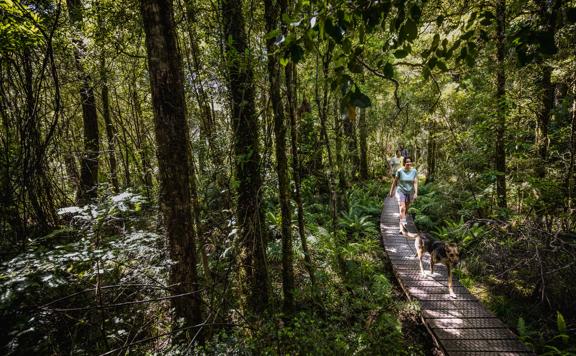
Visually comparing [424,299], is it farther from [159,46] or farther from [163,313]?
[159,46]

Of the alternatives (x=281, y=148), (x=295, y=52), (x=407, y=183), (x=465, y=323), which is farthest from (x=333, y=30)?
(x=407, y=183)

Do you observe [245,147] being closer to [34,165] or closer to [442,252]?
[34,165]

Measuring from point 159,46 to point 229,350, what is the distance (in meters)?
3.84

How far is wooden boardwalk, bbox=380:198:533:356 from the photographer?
466cm

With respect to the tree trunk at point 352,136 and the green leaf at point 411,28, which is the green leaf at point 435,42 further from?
the tree trunk at point 352,136

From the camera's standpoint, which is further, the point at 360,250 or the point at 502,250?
the point at 360,250

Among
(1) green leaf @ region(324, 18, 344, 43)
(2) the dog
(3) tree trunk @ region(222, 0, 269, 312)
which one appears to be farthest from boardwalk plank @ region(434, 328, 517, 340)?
(1) green leaf @ region(324, 18, 344, 43)

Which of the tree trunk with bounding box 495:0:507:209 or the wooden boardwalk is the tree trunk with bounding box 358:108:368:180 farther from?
the wooden boardwalk

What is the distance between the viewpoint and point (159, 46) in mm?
3295

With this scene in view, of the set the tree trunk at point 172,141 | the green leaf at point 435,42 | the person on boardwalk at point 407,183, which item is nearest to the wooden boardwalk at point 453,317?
the person on boardwalk at point 407,183

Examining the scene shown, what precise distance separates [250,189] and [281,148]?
928 mm

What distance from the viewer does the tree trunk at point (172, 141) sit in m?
3.29

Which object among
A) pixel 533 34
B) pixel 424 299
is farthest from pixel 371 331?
pixel 533 34

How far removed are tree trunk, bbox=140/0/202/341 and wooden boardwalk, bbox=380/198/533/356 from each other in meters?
4.28
